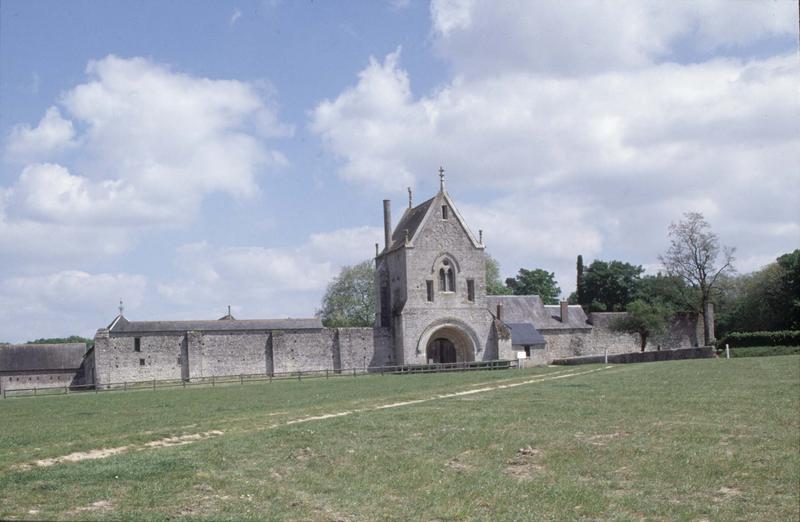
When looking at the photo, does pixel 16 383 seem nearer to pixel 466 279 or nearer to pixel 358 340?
pixel 358 340

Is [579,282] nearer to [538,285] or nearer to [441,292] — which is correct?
[538,285]

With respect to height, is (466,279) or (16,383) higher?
(466,279)

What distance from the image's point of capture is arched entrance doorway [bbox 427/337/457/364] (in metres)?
54.7

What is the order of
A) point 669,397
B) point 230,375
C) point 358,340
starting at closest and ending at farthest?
point 669,397
point 230,375
point 358,340

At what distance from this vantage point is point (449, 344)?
55.3m

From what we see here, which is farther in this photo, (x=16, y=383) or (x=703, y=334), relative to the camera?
(x=703, y=334)

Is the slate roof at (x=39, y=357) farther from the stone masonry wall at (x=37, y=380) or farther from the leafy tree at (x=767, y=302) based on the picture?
the leafy tree at (x=767, y=302)

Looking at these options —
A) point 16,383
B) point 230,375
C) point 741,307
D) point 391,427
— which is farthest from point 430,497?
point 741,307

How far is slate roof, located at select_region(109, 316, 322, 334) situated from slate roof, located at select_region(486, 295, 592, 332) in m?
14.6

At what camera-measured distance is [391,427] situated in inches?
696

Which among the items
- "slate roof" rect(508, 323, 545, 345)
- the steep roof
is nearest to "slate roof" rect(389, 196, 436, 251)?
the steep roof

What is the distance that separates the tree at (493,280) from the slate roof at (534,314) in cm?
2353

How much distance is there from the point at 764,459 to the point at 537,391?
38.3 feet

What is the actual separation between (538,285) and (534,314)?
35008 millimetres
